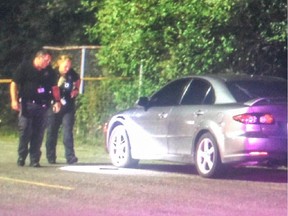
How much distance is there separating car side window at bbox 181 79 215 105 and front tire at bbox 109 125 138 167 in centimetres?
141

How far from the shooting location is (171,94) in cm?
1622

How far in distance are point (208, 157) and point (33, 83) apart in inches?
129

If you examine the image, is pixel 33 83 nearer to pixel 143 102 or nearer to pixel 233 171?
pixel 143 102

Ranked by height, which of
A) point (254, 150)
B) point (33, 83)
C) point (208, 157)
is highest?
point (33, 83)

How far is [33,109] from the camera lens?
1691 centimetres

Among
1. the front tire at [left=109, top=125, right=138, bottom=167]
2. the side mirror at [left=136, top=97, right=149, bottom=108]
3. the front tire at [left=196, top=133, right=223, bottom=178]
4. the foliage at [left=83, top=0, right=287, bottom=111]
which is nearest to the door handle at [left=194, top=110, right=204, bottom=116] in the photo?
the front tire at [left=196, top=133, right=223, bottom=178]

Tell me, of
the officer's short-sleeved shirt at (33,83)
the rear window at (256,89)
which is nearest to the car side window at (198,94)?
the rear window at (256,89)

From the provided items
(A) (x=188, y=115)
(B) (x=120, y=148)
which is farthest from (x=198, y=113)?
(B) (x=120, y=148)

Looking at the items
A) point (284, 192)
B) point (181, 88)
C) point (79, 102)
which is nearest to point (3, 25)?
point (79, 102)

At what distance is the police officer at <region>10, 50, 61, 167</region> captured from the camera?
55.5 feet

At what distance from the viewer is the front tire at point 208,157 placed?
1471cm

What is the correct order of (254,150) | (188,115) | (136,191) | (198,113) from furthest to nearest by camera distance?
(188,115) → (198,113) → (254,150) → (136,191)

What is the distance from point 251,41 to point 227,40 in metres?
0.47

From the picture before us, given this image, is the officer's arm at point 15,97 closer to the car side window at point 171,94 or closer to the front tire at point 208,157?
the car side window at point 171,94
